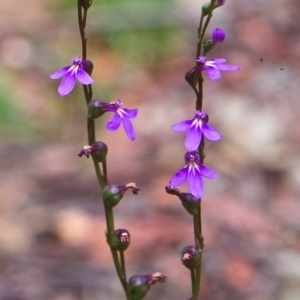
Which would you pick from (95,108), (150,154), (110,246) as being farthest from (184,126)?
(150,154)

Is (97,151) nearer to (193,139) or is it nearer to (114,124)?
(114,124)

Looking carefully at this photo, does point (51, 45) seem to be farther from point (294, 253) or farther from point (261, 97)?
point (294, 253)

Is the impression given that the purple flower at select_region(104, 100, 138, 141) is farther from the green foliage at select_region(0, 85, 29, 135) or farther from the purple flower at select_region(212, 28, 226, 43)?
the green foliage at select_region(0, 85, 29, 135)

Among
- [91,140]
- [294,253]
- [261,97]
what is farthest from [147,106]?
[91,140]

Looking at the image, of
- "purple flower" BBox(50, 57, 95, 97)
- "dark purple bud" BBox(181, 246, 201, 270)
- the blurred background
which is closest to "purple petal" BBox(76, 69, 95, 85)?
"purple flower" BBox(50, 57, 95, 97)

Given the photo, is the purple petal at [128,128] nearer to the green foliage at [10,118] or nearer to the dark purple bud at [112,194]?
the dark purple bud at [112,194]

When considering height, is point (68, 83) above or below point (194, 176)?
above
